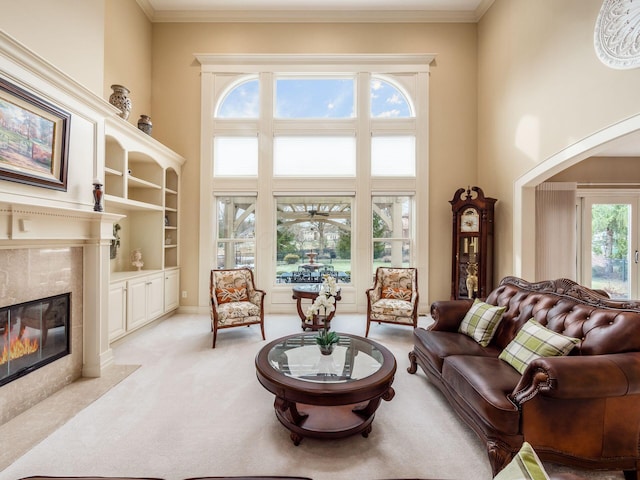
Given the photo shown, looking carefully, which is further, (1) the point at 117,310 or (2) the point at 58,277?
(1) the point at 117,310

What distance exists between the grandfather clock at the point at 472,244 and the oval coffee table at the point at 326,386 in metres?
2.72

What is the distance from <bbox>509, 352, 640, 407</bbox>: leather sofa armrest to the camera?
4.73 feet

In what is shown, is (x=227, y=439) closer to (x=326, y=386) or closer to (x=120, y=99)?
(x=326, y=386)

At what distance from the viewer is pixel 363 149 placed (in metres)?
4.91

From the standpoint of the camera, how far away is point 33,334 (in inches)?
90.6

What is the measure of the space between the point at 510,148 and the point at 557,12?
Result: 1521 mm

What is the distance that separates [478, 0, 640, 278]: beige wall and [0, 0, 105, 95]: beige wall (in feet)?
15.9

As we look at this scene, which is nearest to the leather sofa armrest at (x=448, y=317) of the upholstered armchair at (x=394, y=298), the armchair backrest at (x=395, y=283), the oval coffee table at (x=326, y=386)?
the oval coffee table at (x=326, y=386)

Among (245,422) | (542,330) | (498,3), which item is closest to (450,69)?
(498,3)

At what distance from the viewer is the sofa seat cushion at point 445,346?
2.26 meters

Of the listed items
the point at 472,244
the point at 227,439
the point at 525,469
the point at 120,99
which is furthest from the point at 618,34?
the point at 120,99

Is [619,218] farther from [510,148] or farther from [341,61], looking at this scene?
[341,61]

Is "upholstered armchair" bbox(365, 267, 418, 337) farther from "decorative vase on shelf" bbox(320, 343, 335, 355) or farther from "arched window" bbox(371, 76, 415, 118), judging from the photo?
"arched window" bbox(371, 76, 415, 118)

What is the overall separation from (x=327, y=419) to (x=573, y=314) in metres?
1.89
